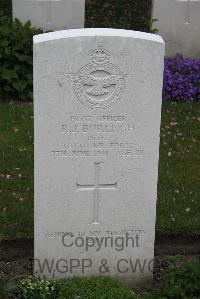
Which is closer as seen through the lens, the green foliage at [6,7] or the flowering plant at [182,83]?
the flowering plant at [182,83]

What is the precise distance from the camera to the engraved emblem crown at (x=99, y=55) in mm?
4195

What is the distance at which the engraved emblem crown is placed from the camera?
165 inches

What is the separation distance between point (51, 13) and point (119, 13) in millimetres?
3466

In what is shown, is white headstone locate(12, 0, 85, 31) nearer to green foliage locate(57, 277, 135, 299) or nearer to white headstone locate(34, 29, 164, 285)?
white headstone locate(34, 29, 164, 285)

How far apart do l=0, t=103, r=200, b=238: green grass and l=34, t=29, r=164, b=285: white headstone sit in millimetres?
742

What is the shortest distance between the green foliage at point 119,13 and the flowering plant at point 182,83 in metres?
2.80

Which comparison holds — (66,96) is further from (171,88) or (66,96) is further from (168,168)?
(171,88)

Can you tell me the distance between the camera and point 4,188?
19.5ft

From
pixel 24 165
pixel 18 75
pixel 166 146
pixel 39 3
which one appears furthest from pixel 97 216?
pixel 39 3

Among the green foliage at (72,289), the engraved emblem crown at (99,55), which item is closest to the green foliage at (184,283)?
the green foliage at (72,289)

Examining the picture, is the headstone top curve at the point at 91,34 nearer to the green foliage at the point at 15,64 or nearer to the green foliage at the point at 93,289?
the green foliage at the point at 93,289

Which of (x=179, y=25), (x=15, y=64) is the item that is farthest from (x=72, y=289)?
(x=179, y=25)

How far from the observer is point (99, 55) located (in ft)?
13.8

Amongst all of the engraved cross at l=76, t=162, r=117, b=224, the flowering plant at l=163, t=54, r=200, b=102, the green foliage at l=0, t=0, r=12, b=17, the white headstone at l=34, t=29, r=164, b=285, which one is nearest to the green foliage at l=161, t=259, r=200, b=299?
the white headstone at l=34, t=29, r=164, b=285
